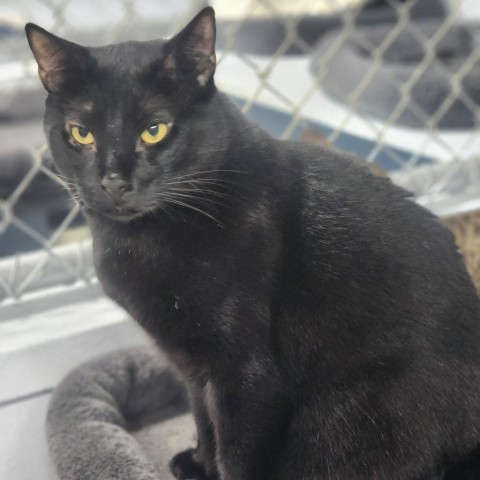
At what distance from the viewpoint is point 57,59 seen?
662mm

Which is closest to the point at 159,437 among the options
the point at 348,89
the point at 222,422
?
the point at 222,422

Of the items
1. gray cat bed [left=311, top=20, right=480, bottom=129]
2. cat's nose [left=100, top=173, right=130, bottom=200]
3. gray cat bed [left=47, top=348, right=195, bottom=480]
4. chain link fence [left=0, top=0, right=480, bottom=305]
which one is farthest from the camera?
gray cat bed [left=311, top=20, right=480, bottom=129]

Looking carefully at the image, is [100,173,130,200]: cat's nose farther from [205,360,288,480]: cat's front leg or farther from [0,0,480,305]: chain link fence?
[0,0,480,305]: chain link fence

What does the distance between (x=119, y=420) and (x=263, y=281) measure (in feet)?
1.12

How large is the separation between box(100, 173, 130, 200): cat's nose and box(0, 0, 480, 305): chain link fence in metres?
0.35

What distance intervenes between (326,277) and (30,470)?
48 cm

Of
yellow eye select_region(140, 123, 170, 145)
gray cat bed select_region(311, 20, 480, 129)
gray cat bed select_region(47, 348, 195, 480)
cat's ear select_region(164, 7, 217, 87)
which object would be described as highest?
cat's ear select_region(164, 7, 217, 87)

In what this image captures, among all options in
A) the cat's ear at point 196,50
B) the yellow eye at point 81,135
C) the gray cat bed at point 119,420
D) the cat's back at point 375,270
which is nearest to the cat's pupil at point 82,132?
the yellow eye at point 81,135

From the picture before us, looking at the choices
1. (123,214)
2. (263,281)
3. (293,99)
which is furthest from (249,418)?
(293,99)

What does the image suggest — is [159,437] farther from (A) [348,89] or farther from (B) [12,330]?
(A) [348,89]

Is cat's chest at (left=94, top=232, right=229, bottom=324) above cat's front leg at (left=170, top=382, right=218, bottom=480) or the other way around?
above

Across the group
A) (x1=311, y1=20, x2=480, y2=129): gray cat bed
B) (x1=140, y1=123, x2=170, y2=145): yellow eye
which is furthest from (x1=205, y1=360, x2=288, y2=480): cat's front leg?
(x1=311, y1=20, x2=480, y2=129): gray cat bed

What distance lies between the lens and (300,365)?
0.70 m

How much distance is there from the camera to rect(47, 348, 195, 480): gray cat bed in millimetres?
778
